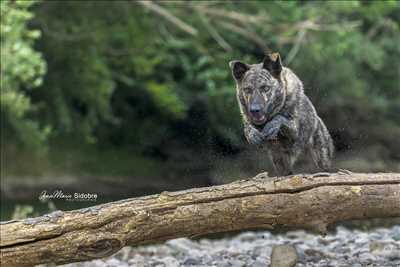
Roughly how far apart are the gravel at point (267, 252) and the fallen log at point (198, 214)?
3.10 ft

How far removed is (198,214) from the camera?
19.1ft

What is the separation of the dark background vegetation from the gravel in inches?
108

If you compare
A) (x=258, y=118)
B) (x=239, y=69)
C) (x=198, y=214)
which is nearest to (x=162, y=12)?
(x=239, y=69)

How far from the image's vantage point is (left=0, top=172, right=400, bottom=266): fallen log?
18.1ft

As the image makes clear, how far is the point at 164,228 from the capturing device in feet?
19.0

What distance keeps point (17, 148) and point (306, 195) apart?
944 centimetres

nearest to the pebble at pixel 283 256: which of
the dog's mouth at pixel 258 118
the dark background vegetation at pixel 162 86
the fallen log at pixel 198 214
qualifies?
the fallen log at pixel 198 214

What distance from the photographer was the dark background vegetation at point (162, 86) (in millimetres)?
13539

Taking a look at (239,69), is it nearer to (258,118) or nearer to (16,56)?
(258,118)

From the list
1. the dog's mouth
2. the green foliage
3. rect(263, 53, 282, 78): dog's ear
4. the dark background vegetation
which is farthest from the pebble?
the dark background vegetation

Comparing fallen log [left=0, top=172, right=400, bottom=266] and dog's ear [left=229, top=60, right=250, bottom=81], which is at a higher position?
dog's ear [left=229, top=60, right=250, bottom=81]

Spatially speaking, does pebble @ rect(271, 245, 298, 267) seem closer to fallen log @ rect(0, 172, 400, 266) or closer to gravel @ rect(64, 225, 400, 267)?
gravel @ rect(64, 225, 400, 267)

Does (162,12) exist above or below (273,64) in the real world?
above

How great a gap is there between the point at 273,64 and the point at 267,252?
2.31 m
